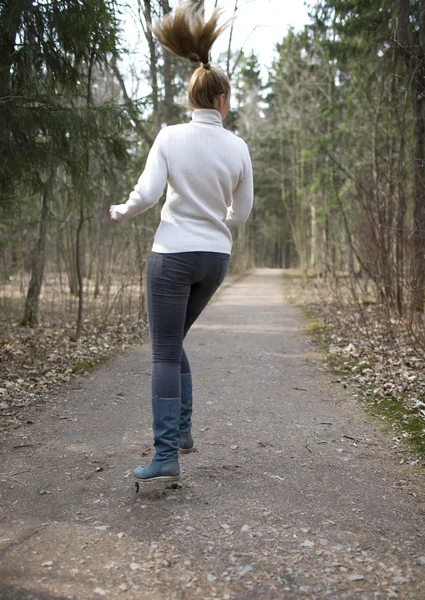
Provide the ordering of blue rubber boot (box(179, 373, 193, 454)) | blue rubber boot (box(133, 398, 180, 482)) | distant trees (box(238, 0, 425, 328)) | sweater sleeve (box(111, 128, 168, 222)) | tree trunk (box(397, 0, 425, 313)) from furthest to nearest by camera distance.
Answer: distant trees (box(238, 0, 425, 328))
tree trunk (box(397, 0, 425, 313))
blue rubber boot (box(179, 373, 193, 454))
blue rubber boot (box(133, 398, 180, 482))
sweater sleeve (box(111, 128, 168, 222))

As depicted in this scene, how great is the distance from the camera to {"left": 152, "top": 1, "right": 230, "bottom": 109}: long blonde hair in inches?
112

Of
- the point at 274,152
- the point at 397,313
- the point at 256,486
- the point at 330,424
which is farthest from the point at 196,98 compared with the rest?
the point at 274,152

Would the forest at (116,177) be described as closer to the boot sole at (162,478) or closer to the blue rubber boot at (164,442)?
the blue rubber boot at (164,442)

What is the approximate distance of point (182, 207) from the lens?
288cm

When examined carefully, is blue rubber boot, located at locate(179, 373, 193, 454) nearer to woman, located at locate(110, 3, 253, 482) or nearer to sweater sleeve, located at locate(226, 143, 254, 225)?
woman, located at locate(110, 3, 253, 482)

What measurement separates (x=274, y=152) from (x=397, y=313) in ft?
98.3

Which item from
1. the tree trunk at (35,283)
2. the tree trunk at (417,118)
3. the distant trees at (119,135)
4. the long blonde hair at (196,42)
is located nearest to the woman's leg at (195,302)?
the long blonde hair at (196,42)

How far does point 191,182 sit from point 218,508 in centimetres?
162

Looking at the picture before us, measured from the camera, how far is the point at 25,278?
34.5ft

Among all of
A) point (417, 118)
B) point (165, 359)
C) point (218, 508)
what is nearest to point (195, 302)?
point (165, 359)

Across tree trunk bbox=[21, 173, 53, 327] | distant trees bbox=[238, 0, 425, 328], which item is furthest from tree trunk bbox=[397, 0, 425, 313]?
tree trunk bbox=[21, 173, 53, 327]

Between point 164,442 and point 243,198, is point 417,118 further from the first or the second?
point 164,442

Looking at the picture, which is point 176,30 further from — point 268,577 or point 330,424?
point 330,424

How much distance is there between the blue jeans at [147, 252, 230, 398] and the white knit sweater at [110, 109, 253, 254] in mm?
57
